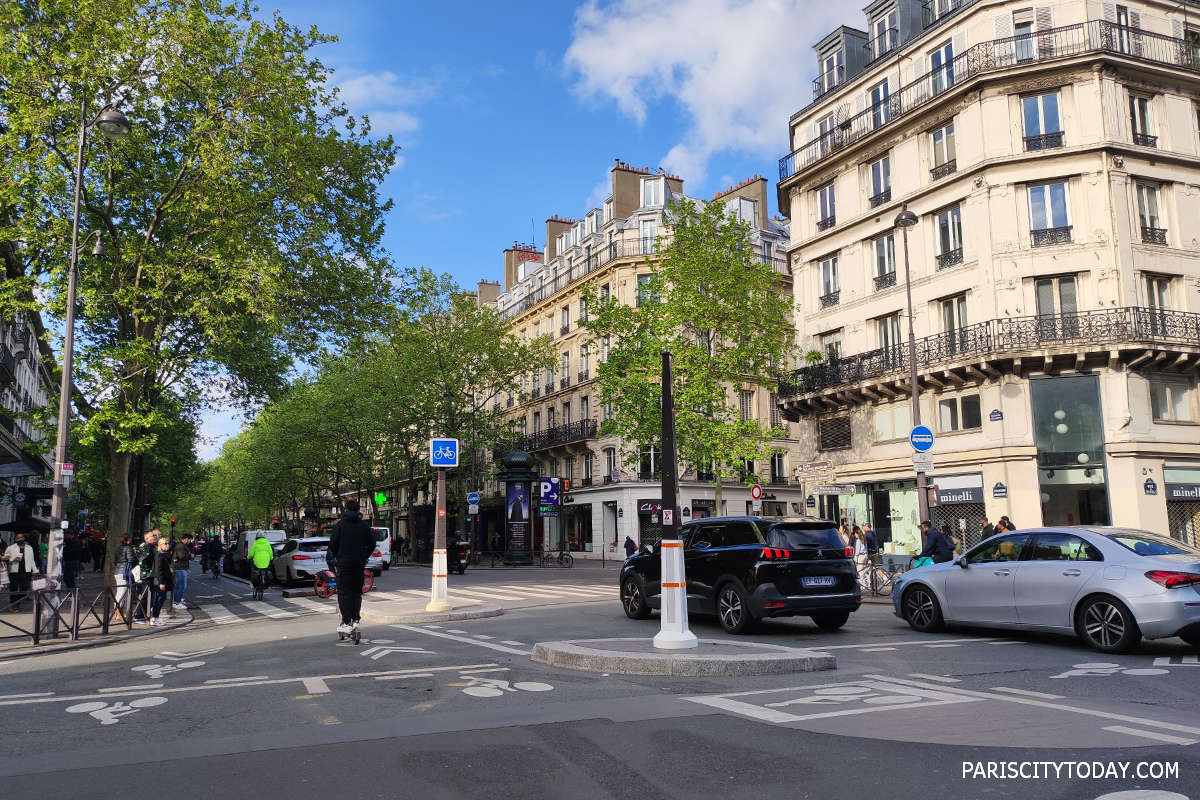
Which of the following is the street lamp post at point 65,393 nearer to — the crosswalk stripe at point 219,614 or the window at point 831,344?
the crosswalk stripe at point 219,614

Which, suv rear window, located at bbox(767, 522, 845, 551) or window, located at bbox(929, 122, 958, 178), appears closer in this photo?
suv rear window, located at bbox(767, 522, 845, 551)

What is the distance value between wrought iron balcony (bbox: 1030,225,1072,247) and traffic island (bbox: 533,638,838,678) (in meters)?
22.0

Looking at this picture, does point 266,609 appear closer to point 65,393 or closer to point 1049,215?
point 65,393

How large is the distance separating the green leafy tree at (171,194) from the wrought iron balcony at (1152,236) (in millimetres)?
22640

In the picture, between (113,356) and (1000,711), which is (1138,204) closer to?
(1000,711)

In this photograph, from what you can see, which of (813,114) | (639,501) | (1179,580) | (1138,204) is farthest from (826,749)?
(639,501)

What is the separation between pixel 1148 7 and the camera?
28.4 metres

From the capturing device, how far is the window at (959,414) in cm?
2766

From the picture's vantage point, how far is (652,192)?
53.2 m

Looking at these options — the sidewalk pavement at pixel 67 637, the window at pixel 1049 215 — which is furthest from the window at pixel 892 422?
the sidewalk pavement at pixel 67 637

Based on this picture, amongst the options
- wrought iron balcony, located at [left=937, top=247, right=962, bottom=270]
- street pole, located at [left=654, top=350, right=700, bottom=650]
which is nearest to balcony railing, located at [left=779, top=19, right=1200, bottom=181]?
wrought iron balcony, located at [left=937, top=247, right=962, bottom=270]

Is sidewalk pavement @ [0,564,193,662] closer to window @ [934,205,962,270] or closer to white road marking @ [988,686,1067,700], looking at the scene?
white road marking @ [988,686,1067,700]

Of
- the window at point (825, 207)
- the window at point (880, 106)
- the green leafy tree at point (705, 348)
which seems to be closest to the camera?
the window at point (880, 106)

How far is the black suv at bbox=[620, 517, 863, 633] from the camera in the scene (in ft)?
38.1
